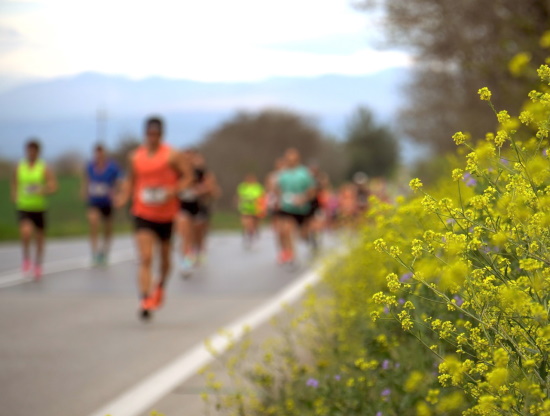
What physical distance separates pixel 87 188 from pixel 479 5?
736cm

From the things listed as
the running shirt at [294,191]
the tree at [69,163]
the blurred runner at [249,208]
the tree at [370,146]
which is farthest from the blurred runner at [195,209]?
the tree at [370,146]

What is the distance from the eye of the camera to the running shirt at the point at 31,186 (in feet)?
51.1

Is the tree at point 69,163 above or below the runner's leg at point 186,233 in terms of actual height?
below

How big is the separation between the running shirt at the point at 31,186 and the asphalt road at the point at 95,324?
3.24ft

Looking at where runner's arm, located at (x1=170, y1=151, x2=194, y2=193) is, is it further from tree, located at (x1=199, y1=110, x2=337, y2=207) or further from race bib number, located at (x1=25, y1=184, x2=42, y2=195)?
tree, located at (x1=199, y1=110, x2=337, y2=207)

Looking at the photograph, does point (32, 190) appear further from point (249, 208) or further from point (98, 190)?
point (249, 208)

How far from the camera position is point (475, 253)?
317cm

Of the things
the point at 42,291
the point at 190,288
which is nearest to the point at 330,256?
the point at 190,288

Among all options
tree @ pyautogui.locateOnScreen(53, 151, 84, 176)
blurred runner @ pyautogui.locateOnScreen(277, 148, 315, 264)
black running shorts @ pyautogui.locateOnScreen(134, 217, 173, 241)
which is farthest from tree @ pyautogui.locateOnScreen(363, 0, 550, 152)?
tree @ pyautogui.locateOnScreen(53, 151, 84, 176)

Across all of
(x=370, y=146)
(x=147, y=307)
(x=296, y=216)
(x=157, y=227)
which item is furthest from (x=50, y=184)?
(x=370, y=146)

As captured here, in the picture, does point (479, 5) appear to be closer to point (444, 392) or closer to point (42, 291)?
point (42, 291)

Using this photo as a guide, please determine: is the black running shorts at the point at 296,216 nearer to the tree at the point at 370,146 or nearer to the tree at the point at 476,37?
the tree at the point at 476,37

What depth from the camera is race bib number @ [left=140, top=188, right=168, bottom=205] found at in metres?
10.7

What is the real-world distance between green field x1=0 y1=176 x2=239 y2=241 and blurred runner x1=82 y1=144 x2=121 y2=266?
477 inches
